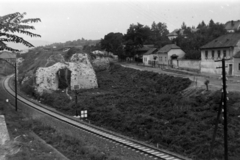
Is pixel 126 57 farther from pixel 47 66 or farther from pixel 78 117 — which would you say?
pixel 78 117

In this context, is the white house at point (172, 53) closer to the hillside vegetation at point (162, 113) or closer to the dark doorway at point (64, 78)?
the hillside vegetation at point (162, 113)

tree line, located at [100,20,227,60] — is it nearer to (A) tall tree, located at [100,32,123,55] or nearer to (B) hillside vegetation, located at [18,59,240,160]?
(A) tall tree, located at [100,32,123,55]

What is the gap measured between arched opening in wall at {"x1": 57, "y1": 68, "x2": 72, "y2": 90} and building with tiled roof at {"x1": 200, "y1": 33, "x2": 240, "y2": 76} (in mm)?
25817

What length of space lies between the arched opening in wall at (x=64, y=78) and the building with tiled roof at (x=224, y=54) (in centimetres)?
2582

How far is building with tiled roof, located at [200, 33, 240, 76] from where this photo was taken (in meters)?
39.5

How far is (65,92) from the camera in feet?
167

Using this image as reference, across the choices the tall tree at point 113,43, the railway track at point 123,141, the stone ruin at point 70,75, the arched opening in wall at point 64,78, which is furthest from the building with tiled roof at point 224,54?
the tall tree at point 113,43

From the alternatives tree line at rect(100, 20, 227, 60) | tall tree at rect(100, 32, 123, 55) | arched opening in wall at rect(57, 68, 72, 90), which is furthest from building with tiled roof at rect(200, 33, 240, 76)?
tall tree at rect(100, 32, 123, 55)

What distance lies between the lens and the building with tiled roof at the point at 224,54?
39469mm

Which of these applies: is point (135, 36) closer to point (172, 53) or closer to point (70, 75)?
point (172, 53)

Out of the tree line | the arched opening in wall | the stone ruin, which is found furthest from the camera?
the tree line

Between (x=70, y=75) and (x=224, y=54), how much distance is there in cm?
2921

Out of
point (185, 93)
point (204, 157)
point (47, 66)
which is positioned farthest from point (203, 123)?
point (47, 66)

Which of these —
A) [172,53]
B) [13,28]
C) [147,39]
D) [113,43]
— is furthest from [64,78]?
[13,28]
